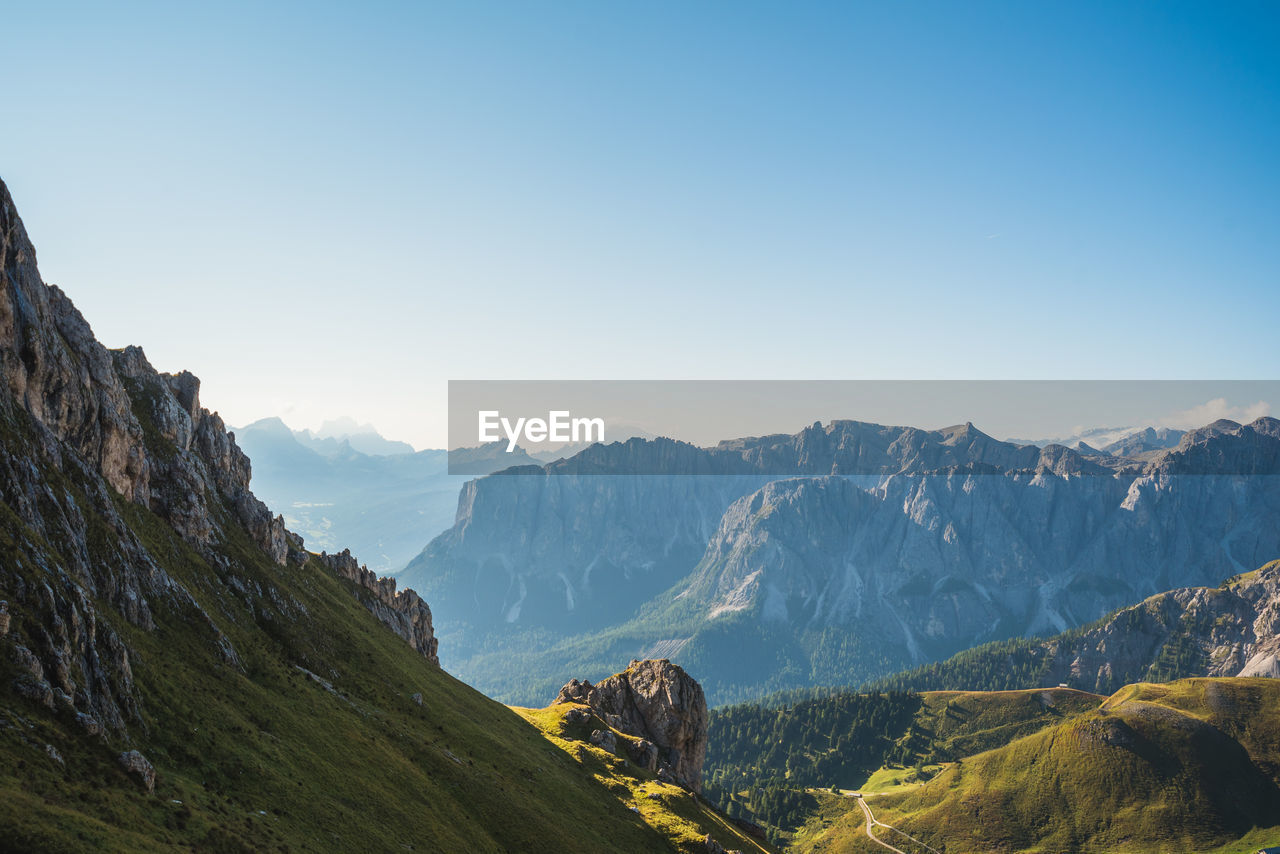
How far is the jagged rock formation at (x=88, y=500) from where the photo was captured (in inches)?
2162

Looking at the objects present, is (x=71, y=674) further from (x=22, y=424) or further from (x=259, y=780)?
(x=22, y=424)

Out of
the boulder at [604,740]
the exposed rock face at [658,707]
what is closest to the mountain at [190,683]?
the boulder at [604,740]

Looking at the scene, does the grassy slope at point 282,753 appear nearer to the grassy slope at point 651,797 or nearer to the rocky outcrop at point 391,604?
the grassy slope at point 651,797

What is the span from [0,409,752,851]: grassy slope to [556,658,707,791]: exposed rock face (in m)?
38.6

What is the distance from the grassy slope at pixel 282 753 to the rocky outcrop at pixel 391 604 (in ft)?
68.3

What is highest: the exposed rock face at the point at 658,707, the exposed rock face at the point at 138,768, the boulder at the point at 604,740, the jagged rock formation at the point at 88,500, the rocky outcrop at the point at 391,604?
the jagged rock formation at the point at 88,500

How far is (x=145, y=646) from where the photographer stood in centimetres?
6900

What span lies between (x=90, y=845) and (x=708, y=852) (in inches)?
3400

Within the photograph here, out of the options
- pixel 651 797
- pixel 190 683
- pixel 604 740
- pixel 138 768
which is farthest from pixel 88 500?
pixel 604 740

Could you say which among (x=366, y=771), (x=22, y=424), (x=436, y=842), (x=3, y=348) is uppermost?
(x=3, y=348)

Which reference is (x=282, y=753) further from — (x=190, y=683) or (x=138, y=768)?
(x=138, y=768)

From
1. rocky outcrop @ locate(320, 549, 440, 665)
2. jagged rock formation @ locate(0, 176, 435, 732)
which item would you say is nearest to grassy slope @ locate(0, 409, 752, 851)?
jagged rock formation @ locate(0, 176, 435, 732)

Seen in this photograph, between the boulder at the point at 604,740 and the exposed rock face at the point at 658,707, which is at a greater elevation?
the boulder at the point at 604,740

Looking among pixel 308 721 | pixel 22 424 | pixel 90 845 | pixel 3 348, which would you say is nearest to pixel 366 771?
pixel 308 721
